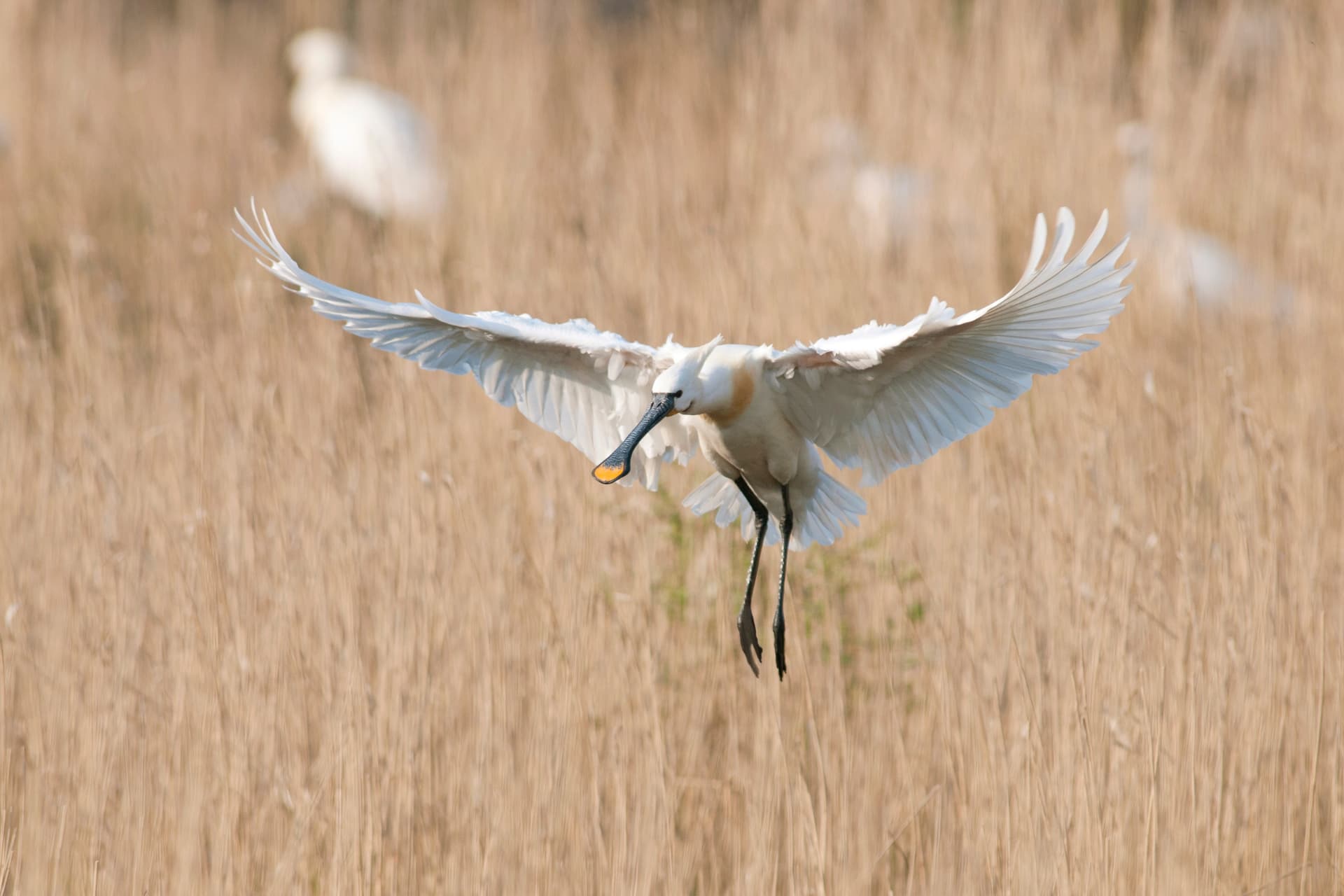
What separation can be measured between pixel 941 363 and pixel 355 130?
16.9 ft

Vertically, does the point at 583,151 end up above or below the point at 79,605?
above

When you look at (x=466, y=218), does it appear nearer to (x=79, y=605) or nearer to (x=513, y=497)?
→ (x=513, y=497)

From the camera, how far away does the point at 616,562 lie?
9.21 feet

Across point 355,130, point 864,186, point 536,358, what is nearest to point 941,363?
point 536,358

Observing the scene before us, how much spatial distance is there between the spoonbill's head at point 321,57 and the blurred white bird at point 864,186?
3.49 metres

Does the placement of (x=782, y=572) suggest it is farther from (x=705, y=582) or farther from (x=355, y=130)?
(x=355, y=130)

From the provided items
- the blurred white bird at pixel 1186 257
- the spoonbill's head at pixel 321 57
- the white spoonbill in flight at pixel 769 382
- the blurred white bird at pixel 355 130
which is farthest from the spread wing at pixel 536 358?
the spoonbill's head at pixel 321 57

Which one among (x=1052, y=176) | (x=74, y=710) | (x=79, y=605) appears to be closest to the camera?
(x=74, y=710)

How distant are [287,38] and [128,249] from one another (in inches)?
133

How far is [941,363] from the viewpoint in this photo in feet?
7.02

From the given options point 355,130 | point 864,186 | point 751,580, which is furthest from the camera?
point 355,130

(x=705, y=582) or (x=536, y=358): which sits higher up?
(x=536, y=358)

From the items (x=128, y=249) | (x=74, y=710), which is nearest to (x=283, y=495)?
(x=74, y=710)

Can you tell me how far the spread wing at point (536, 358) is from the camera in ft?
7.30
